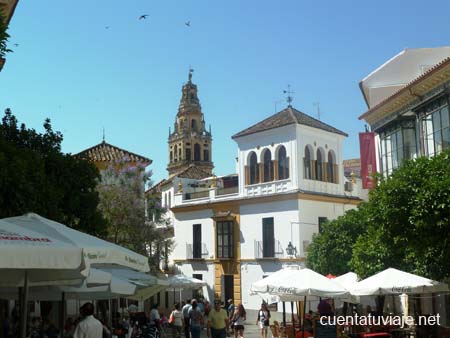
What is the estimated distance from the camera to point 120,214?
28.3 m

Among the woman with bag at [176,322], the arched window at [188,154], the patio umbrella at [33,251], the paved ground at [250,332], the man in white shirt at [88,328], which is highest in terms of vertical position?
the arched window at [188,154]

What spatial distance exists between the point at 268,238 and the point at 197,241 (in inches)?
227

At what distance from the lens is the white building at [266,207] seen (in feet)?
111

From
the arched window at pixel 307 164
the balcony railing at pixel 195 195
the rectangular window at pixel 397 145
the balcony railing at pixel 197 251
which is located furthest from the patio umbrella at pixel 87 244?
the balcony railing at pixel 195 195

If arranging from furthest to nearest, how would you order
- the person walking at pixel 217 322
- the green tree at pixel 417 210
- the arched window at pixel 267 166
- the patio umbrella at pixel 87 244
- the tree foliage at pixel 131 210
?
the arched window at pixel 267 166
the tree foliage at pixel 131 210
the person walking at pixel 217 322
the green tree at pixel 417 210
the patio umbrella at pixel 87 244

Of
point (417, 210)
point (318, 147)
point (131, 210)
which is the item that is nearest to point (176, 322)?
point (131, 210)

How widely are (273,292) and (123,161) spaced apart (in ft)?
58.9

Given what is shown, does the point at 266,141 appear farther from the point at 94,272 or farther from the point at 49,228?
the point at 49,228

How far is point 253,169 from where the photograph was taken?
3656cm

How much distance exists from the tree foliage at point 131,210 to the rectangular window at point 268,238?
6488 mm

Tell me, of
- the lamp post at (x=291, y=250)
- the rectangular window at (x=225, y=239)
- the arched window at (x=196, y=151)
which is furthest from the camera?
the arched window at (x=196, y=151)

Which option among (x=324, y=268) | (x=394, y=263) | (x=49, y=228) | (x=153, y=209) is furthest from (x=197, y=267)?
(x=49, y=228)

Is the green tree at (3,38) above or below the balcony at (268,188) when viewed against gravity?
below

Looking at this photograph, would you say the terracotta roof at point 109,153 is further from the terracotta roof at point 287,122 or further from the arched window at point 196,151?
the arched window at point 196,151
